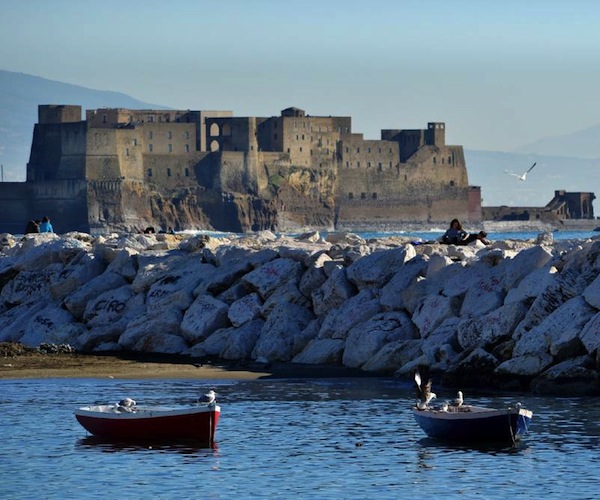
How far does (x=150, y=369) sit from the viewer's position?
55.9 ft

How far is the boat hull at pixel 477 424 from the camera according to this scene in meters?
12.1

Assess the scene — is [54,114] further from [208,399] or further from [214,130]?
[208,399]

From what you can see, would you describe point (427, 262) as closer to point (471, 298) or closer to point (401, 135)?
point (471, 298)

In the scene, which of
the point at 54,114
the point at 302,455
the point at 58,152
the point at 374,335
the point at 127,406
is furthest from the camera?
the point at 54,114

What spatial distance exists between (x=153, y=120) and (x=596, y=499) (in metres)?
95.6

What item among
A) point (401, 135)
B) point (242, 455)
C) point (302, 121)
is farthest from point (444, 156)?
point (242, 455)

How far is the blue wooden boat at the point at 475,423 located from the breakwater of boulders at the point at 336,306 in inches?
92.6

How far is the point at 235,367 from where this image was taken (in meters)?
17.2

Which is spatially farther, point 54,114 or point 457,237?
point 54,114

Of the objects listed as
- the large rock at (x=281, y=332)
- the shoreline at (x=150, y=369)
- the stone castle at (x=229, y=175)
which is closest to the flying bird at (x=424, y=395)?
the shoreline at (x=150, y=369)

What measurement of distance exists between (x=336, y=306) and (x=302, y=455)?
589 cm

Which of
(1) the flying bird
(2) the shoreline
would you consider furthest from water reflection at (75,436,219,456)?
(2) the shoreline

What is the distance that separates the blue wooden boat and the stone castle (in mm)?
81757

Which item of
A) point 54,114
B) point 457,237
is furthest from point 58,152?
point 457,237
